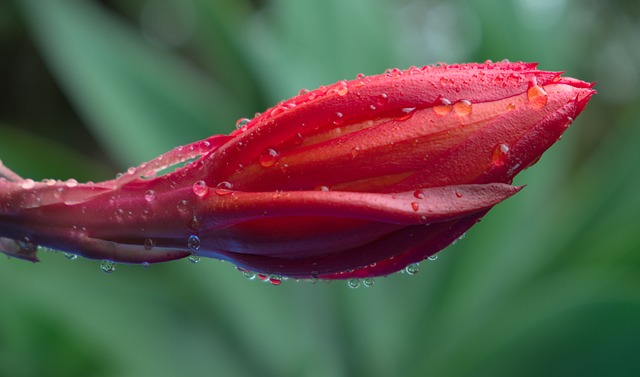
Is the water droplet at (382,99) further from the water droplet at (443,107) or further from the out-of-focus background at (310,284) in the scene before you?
the out-of-focus background at (310,284)

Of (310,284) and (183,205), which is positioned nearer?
(183,205)

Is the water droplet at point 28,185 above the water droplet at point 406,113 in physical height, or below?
above

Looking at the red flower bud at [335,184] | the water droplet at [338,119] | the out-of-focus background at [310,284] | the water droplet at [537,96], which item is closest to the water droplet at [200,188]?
the red flower bud at [335,184]

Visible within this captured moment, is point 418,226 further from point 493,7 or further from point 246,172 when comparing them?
point 493,7

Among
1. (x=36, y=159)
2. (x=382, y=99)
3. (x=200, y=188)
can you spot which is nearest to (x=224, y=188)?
(x=200, y=188)

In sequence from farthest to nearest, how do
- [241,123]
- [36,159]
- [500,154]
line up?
[36,159] < [241,123] < [500,154]

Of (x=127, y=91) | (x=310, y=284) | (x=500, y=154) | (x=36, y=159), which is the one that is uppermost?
(x=127, y=91)

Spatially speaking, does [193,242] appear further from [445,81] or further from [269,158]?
[445,81]
